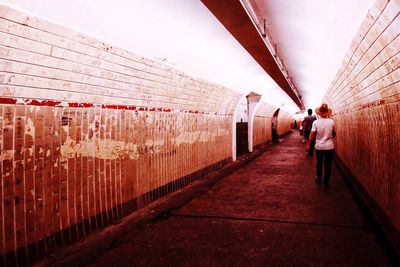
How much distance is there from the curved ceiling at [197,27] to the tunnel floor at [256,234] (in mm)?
2760

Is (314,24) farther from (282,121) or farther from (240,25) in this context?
(282,121)

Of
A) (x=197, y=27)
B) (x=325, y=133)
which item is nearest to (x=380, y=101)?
(x=325, y=133)

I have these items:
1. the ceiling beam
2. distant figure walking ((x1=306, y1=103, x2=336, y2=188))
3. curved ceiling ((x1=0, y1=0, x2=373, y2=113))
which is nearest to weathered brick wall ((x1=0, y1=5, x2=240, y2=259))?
curved ceiling ((x1=0, y1=0, x2=373, y2=113))

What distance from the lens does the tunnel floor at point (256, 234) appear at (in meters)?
3.29

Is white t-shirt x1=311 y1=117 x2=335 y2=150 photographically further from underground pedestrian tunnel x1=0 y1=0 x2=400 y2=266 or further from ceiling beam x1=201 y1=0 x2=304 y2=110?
ceiling beam x1=201 y1=0 x2=304 y2=110

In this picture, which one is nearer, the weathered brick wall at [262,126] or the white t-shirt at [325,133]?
the white t-shirt at [325,133]

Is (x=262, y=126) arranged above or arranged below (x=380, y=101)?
below

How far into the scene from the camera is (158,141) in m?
5.98

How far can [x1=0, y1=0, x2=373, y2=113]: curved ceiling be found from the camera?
3402 millimetres

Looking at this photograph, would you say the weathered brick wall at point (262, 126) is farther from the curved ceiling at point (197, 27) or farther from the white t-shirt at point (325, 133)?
the white t-shirt at point (325, 133)

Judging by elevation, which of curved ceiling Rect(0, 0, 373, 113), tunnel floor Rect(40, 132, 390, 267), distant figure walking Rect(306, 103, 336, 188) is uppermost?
curved ceiling Rect(0, 0, 373, 113)

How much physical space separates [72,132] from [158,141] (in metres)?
2.31

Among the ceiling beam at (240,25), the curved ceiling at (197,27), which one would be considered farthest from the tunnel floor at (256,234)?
the ceiling beam at (240,25)

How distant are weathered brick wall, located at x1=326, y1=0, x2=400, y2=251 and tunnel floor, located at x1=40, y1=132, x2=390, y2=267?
0.53m
